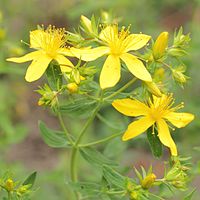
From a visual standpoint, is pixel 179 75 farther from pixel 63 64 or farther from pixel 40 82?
pixel 40 82

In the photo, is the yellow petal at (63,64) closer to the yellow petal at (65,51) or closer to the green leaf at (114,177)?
the yellow petal at (65,51)

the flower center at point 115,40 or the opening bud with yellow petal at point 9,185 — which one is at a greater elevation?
the flower center at point 115,40

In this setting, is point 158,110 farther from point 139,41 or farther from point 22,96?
point 22,96

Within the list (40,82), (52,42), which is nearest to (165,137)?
(52,42)

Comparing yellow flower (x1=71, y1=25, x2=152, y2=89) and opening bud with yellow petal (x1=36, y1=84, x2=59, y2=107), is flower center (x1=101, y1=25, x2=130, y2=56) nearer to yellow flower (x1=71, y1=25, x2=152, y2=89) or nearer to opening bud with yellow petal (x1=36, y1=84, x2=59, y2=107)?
yellow flower (x1=71, y1=25, x2=152, y2=89)

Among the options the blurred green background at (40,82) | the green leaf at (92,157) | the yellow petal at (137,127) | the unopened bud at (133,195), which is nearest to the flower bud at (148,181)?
the unopened bud at (133,195)

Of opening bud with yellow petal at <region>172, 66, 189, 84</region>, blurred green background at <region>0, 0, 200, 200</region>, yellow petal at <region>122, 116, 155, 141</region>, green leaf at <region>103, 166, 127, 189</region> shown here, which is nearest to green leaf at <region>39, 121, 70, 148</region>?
green leaf at <region>103, 166, 127, 189</region>
